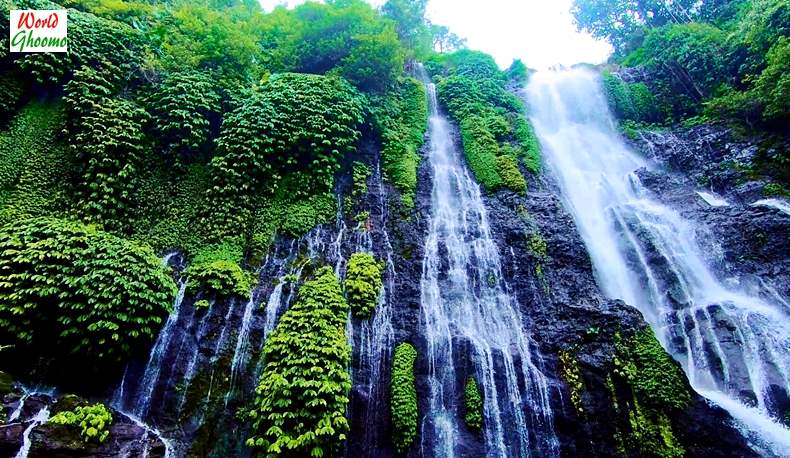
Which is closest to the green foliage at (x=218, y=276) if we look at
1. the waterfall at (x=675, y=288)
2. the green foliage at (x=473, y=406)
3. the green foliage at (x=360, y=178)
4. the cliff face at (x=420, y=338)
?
the cliff face at (x=420, y=338)

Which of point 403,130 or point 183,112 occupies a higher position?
point 403,130

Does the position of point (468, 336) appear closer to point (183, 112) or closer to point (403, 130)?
point (403, 130)

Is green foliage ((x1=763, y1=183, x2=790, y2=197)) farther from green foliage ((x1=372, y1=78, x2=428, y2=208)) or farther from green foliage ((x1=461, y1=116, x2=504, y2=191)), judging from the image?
green foliage ((x1=372, y1=78, x2=428, y2=208))

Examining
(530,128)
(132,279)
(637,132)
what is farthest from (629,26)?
(132,279)

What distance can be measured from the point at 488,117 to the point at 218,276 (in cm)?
1255

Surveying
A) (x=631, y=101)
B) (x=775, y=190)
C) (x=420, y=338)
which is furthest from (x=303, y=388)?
(x=631, y=101)

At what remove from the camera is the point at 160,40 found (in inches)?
473

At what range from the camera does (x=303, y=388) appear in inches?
277

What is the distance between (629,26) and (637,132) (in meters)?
11.8

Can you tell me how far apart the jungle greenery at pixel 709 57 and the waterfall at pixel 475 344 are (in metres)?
10.5

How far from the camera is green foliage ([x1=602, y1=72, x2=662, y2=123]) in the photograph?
17.5 metres

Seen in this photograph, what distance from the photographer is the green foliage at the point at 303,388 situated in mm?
6668

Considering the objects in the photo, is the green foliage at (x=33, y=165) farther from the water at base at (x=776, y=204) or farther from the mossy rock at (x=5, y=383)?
the water at base at (x=776, y=204)

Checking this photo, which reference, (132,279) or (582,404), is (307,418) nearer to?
(132,279)
